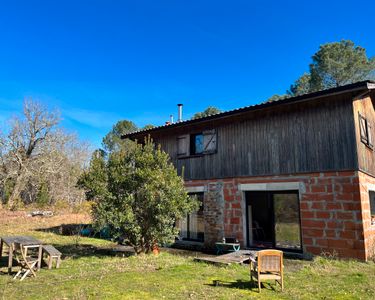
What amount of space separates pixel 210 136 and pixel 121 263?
659 cm

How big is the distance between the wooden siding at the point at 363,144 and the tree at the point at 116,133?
32232 mm

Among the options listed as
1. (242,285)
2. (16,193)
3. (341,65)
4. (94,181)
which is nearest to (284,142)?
(242,285)

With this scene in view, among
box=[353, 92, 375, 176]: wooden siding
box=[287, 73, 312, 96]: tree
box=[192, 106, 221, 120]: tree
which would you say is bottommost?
box=[353, 92, 375, 176]: wooden siding

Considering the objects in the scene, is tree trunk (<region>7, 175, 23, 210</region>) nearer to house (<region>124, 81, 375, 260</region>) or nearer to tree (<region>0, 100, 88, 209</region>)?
tree (<region>0, 100, 88, 209</region>)

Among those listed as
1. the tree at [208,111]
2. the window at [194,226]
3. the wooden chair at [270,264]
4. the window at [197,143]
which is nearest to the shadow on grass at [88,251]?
the window at [194,226]

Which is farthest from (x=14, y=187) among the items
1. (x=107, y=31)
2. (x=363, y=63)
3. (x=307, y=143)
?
(x=363, y=63)

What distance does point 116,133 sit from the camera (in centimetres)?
4200

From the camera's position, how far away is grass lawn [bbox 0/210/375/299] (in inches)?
243

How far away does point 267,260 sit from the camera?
6.54 metres

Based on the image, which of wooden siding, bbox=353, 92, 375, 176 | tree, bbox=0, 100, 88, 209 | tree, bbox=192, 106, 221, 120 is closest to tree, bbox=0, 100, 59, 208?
tree, bbox=0, 100, 88, 209

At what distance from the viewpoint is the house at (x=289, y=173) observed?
9766 millimetres

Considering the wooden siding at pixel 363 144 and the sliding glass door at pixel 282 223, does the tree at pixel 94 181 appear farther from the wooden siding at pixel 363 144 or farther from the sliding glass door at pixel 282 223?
the wooden siding at pixel 363 144

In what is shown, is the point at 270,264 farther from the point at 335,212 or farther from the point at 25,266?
the point at 25,266

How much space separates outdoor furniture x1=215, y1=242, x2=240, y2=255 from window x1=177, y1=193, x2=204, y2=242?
176cm
